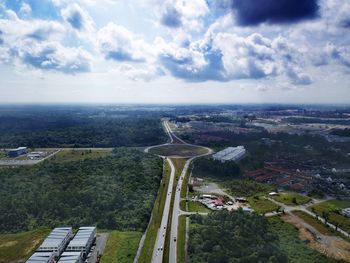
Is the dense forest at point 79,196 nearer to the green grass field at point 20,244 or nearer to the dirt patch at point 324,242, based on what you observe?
the green grass field at point 20,244

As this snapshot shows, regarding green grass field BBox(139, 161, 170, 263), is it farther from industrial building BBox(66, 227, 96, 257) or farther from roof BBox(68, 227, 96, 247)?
roof BBox(68, 227, 96, 247)

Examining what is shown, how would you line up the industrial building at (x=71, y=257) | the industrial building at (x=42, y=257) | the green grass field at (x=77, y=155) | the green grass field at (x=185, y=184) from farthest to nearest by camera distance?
the green grass field at (x=77, y=155) < the green grass field at (x=185, y=184) < the industrial building at (x=42, y=257) < the industrial building at (x=71, y=257)

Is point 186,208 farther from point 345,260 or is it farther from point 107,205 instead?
point 345,260

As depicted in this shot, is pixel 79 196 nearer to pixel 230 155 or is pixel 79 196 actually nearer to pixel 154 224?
pixel 154 224

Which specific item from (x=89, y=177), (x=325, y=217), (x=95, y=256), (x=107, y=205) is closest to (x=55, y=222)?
(x=107, y=205)

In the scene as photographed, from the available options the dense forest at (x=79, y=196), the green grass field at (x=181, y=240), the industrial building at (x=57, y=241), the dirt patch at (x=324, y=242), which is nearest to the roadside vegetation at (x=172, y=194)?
the green grass field at (x=181, y=240)

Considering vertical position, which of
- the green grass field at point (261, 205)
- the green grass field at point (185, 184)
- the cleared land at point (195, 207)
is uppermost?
the green grass field at point (185, 184)

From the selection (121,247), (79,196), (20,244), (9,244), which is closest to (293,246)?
(121,247)

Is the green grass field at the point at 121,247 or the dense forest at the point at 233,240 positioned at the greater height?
the dense forest at the point at 233,240
